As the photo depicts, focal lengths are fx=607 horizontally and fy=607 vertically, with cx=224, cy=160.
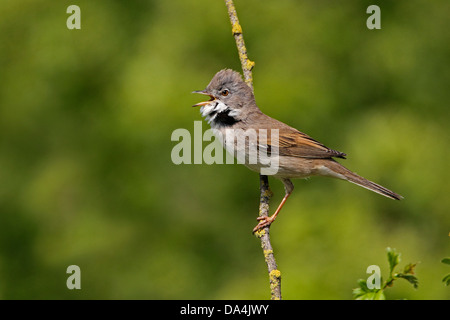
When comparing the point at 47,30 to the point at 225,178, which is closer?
the point at 225,178

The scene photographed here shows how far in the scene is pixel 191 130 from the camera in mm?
7914

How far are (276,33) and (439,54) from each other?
2922 millimetres

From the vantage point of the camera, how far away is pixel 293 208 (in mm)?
7480

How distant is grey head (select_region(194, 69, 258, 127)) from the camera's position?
5652mm

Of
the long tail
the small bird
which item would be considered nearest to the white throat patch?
the small bird

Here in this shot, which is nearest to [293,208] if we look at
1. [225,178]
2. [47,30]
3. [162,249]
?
[225,178]

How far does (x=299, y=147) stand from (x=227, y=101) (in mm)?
809

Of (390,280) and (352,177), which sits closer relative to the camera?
(390,280)

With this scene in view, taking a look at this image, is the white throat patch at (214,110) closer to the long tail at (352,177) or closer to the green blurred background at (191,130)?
the long tail at (352,177)

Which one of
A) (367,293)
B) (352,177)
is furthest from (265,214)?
(367,293)

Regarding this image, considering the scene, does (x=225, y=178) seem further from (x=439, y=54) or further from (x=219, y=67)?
(x=439, y=54)

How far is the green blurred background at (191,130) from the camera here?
7316mm

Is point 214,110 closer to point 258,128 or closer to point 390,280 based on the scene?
point 258,128

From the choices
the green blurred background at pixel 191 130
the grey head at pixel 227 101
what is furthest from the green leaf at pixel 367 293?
the green blurred background at pixel 191 130
